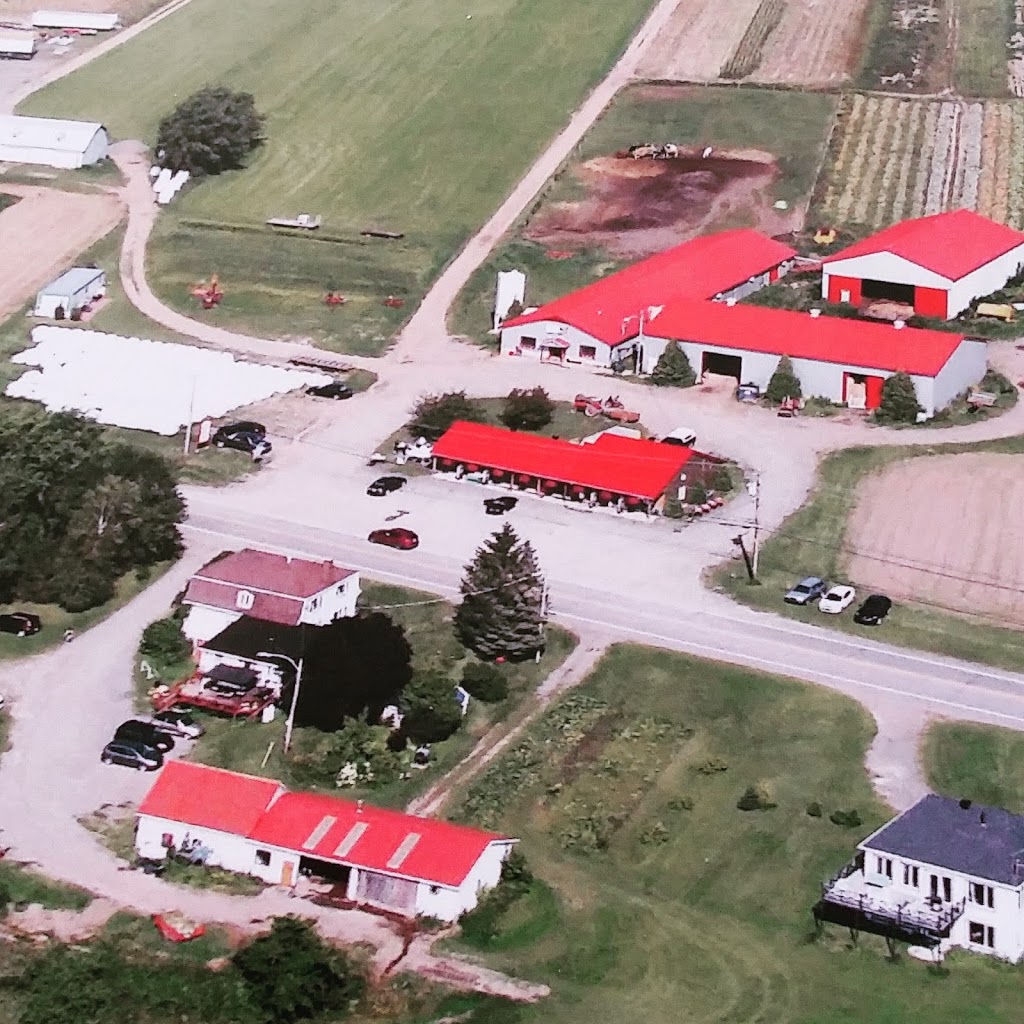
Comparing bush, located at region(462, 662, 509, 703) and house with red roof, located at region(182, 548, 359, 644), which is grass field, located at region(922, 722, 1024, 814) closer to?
bush, located at region(462, 662, 509, 703)

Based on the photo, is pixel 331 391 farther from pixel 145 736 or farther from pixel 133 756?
pixel 133 756

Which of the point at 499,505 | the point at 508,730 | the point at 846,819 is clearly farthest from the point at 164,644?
the point at 846,819

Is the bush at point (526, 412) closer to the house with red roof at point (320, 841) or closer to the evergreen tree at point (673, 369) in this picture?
the evergreen tree at point (673, 369)

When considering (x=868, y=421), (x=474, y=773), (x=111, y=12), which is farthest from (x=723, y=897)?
(x=111, y=12)

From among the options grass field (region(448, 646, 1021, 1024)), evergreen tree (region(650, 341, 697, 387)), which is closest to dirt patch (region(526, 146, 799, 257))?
evergreen tree (region(650, 341, 697, 387))

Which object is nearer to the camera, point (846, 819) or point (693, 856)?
point (693, 856)
